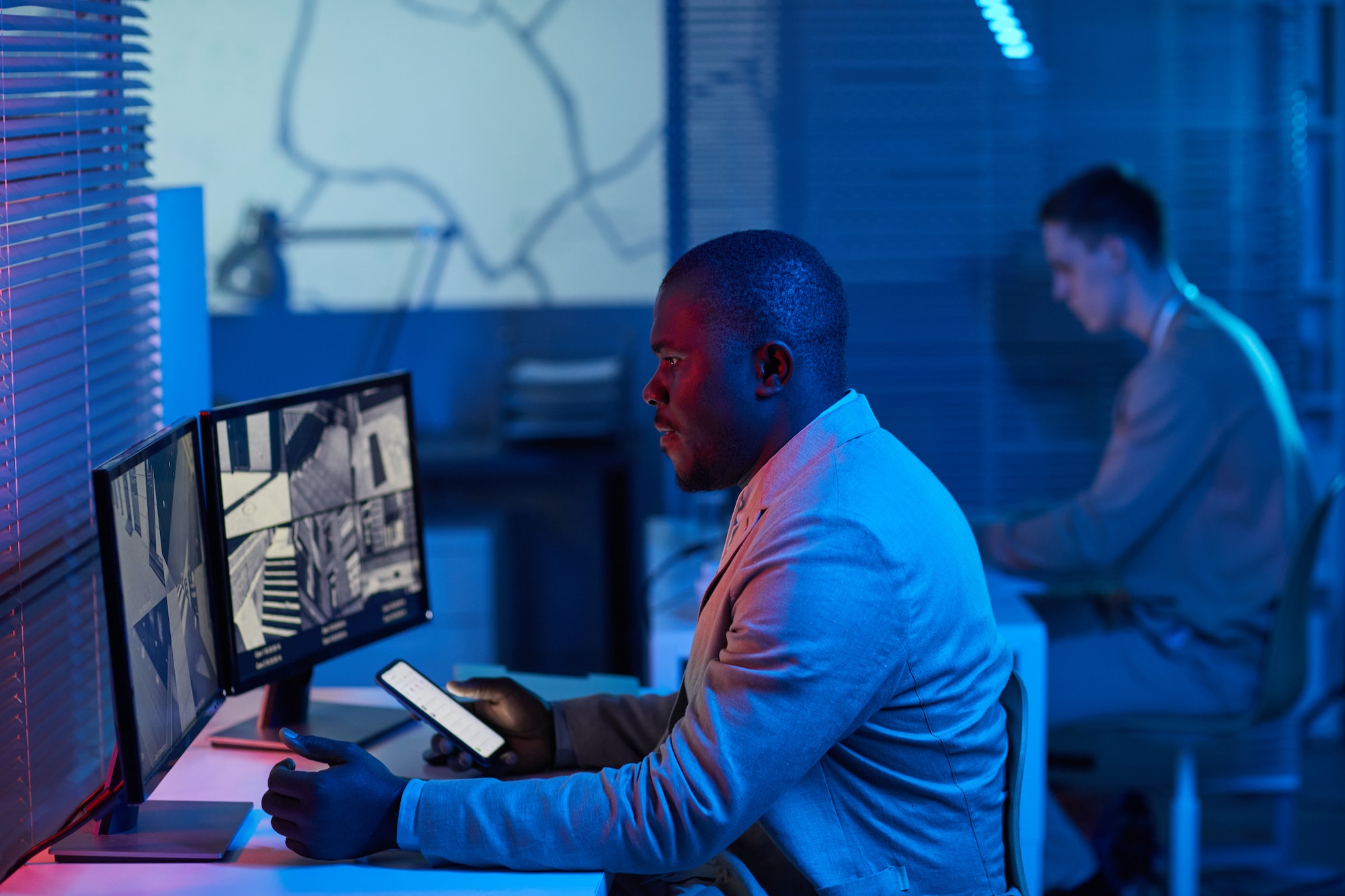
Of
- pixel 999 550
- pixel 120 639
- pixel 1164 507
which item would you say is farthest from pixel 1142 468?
pixel 120 639

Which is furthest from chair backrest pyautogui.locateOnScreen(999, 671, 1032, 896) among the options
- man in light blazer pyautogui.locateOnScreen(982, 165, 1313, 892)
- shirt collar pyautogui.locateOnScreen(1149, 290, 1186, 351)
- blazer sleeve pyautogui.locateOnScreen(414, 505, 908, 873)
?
shirt collar pyautogui.locateOnScreen(1149, 290, 1186, 351)

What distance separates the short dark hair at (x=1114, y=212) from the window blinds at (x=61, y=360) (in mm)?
1882

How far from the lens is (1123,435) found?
2.66m

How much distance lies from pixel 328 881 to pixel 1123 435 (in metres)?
→ 1.93

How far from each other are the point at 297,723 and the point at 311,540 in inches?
10.0

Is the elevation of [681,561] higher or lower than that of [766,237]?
lower

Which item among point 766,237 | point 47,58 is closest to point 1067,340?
point 766,237

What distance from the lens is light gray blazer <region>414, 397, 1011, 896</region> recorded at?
3.79 ft

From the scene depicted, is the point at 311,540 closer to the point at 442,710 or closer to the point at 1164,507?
the point at 442,710

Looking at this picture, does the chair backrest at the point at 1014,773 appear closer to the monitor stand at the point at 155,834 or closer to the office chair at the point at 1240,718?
the monitor stand at the point at 155,834

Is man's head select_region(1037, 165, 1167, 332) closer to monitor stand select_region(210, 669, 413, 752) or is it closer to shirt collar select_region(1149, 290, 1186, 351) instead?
shirt collar select_region(1149, 290, 1186, 351)

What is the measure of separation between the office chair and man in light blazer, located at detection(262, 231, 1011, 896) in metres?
1.25

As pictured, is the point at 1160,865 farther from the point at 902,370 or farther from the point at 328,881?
the point at 328,881

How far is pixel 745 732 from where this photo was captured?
3.77 ft
